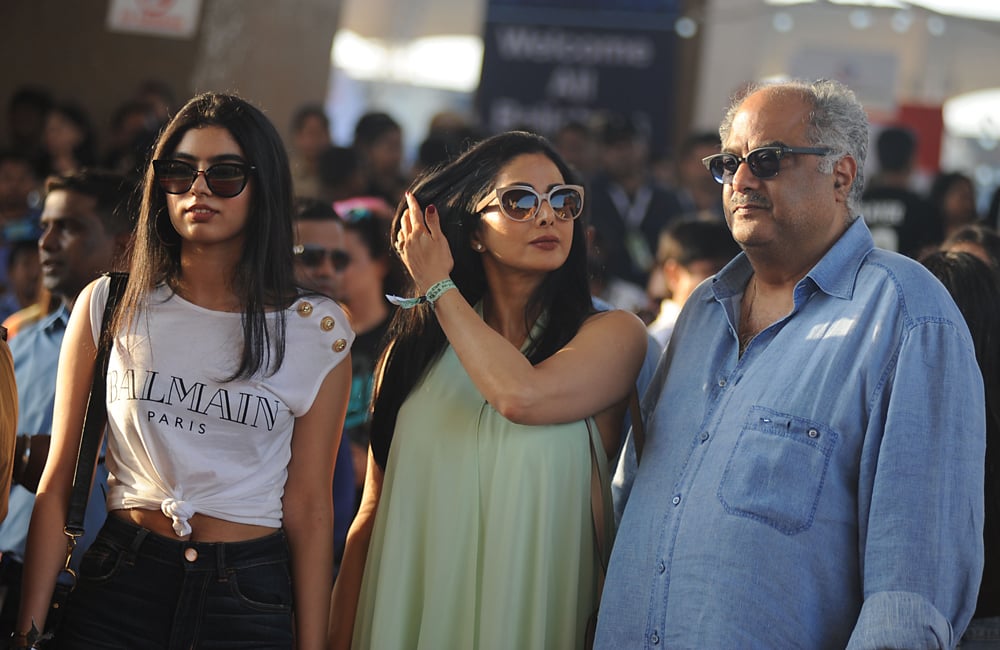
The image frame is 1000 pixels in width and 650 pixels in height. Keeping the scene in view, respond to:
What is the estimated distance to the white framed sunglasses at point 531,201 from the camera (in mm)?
3502

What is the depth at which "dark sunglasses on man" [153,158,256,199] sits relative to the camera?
3.32 meters

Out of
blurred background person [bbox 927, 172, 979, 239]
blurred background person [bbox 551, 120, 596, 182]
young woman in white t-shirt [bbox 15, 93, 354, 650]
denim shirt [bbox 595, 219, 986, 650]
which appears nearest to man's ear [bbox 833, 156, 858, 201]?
denim shirt [bbox 595, 219, 986, 650]

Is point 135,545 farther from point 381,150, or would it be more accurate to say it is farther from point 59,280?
point 381,150

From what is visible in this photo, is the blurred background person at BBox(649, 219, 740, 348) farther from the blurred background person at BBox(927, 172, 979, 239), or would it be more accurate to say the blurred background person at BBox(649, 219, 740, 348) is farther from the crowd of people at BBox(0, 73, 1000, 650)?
the blurred background person at BBox(927, 172, 979, 239)

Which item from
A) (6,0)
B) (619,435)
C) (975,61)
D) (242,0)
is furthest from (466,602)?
(975,61)

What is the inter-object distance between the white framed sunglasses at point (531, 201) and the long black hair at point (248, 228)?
613 millimetres

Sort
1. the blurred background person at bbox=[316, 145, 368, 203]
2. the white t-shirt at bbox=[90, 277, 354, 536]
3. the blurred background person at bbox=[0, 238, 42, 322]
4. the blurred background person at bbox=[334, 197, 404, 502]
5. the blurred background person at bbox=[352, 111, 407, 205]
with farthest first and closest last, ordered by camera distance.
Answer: the blurred background person at bbox=[352, 111, 407, 205] → the blurred background person at bbox=[316, 145, 368, 203] → the blurred background person at bbox=[0, 238, 42, 322] → the blurred background person at bbox=[334, 197, 404, 502] → the white t-shirt at bbox=[90, 277, 354, 536]

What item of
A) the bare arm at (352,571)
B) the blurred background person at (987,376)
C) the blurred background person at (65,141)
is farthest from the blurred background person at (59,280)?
the blurred background person at (65,141)

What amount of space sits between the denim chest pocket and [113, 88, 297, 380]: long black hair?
1266mm

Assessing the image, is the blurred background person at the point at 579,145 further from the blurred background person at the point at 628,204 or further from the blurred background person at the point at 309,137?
the blurred background person at the point at 309,137

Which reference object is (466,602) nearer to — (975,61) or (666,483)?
(666,483)

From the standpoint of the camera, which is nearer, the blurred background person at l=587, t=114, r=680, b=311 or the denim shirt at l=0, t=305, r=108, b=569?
the denim shirt at l=0, t=305, r=108, b=569

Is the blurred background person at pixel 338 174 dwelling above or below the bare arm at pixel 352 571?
above

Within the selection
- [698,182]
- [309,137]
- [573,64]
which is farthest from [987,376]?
[573,64]
